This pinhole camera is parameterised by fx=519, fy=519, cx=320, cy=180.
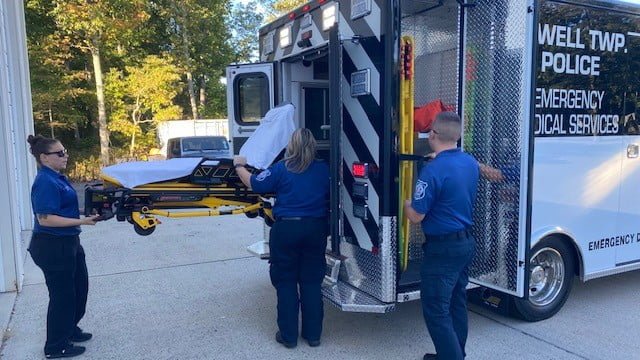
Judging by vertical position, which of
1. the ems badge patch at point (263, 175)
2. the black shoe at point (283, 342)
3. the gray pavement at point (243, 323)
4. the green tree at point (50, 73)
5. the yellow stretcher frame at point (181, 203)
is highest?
the green tree at point (50, 73)

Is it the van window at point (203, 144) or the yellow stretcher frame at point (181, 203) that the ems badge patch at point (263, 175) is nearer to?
the yellow stretcher frame at point (181, 203)

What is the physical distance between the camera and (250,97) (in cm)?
566

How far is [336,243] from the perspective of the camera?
4047 mm

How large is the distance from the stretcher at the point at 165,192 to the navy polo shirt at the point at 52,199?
0.12 m

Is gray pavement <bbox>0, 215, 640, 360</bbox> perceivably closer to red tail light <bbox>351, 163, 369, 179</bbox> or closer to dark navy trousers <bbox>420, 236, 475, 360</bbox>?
dark navy trousers <bbox>420, 236, 475, 360</bbox>

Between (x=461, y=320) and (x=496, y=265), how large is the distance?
1.90ft

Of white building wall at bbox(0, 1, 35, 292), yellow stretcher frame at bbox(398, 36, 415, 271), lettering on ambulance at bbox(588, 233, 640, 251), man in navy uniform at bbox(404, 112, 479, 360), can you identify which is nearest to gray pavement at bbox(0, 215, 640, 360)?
white building wall at bbox(0, 1, 35, 292)

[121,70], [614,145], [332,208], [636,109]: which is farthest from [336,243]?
[121,70]

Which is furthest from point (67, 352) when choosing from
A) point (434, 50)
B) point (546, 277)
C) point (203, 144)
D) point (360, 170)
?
point (203, 144)

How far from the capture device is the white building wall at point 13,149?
5645mm

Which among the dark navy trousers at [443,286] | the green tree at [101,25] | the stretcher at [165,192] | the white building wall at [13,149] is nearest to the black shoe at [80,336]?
the stretcher at [165,192]

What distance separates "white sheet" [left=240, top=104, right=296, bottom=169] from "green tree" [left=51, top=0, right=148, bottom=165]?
1751cm

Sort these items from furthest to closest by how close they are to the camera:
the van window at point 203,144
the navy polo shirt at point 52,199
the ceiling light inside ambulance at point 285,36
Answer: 1. the van window at point 203,144
2. the ceiling light inside ambulance at point 285,36
3. the navy polo shirt at point 52,199

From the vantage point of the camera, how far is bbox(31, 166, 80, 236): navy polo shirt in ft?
12.0
